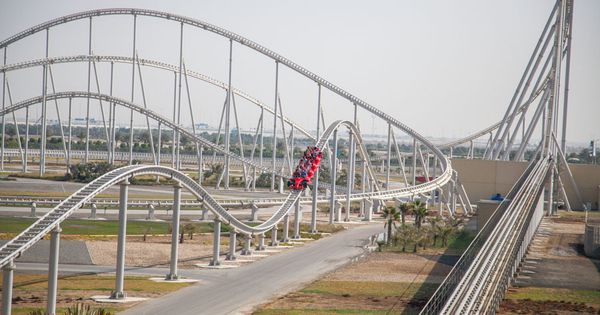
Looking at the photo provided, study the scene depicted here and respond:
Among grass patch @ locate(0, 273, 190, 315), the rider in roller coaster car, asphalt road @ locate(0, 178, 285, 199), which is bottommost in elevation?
grass patch @ locate(0, 273, 190, 315)

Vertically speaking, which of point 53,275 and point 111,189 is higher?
point 111,189

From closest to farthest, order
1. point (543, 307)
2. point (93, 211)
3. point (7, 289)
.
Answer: point (7, 289) → point (543, 307) → point (93, 211)

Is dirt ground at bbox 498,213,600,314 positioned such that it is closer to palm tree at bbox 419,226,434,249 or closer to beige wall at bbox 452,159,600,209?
palm tree at bbox 419,226,434,249

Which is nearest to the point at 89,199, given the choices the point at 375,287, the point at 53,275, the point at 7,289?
the point at 53,275

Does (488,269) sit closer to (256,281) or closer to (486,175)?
(256,281)

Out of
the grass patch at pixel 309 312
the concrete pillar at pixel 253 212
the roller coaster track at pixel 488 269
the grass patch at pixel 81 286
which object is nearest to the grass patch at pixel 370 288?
the roller coaster track at pixel 488 269

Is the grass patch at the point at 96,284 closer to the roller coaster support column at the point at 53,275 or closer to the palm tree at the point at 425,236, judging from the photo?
the roller coaster support column at the point at 53,275

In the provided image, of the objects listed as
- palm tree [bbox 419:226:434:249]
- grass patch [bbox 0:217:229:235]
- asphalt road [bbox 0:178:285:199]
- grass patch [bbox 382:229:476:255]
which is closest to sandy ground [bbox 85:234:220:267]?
grass patch [bbox 0:217:229:235]
